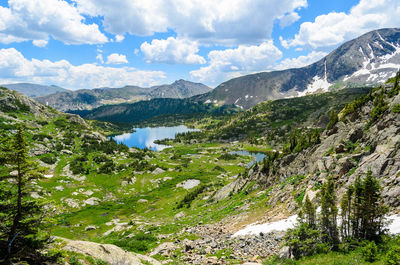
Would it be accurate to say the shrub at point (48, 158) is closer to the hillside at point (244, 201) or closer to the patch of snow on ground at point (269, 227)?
the hillside at point (244, 201)

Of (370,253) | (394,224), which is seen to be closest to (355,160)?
(394,224)

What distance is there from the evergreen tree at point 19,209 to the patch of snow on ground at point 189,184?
4673 inches

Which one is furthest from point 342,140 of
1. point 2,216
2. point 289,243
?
point 2,216

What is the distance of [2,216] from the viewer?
13.4 m

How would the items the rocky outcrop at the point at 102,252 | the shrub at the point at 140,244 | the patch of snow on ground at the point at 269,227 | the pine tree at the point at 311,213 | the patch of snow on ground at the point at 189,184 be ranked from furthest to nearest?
the patch of snow on ground at the point at 189,184 < the shrub at the point at 140,244 < the patch of snow on ground at the point at 269,227 < the pine tree at the point at 311,213 < the rocky outcrop at the point at 102,252

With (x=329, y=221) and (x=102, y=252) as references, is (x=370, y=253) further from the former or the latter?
(x=102, y=252)

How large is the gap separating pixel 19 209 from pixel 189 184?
12603 centimetres

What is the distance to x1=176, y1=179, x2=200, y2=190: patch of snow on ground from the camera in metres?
133

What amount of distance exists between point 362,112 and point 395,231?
3870 cm

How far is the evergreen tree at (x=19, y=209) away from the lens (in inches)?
519

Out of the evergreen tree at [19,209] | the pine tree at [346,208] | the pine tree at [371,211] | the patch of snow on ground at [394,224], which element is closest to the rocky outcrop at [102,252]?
the evergreen tree at [19,209]

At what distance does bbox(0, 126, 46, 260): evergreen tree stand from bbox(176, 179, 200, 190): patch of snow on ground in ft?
389

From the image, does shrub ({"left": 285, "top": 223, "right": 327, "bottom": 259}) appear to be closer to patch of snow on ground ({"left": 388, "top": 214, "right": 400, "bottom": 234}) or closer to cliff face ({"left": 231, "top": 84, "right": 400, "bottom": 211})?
patch of snow on ground ({"left": 388, "top": 214, "right": 400, "bottom": 234})

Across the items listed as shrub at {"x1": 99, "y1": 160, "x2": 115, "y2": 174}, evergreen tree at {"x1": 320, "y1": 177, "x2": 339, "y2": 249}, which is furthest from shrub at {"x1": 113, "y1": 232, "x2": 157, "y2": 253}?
shrub at {"x1": 99, "y1": 160, "x2": 115, "y2": 174}
